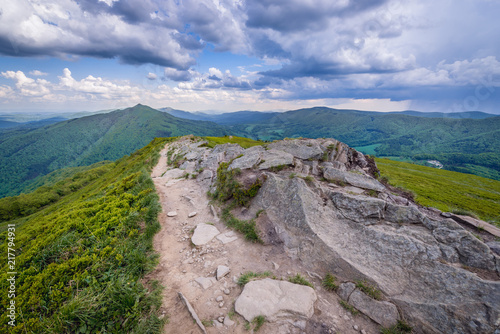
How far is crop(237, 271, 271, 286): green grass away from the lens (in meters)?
8.70

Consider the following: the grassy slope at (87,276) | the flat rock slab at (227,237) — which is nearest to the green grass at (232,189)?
the flat rock slab at (227,237)

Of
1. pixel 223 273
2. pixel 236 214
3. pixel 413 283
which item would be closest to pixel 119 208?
pixel 236 214

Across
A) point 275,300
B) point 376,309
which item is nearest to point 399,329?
point 376,309

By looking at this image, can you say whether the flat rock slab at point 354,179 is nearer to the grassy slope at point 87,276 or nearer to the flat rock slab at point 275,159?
the flat rock slab at point 275,159

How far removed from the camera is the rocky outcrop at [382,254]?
7.00 meters

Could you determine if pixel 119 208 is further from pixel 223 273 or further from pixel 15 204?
pixel 15 204

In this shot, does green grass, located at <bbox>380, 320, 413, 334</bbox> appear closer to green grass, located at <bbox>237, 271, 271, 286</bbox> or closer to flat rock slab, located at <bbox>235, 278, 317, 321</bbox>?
flat rock slab, located at <bbox>235, 278, 317, 321</bbox>

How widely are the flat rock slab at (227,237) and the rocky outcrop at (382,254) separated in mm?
2038

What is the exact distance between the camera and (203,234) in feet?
40.9

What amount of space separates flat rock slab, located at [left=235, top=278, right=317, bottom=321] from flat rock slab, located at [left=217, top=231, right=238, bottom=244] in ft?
12.2

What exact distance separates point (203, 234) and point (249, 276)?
469cm

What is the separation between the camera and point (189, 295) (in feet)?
26.8

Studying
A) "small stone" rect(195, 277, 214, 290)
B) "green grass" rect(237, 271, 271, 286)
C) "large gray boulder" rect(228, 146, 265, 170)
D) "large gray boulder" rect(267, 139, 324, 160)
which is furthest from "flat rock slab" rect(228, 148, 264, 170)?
"small stone" rect(195, 277, 214, 290)

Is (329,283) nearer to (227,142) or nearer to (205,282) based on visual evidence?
(205,282)
